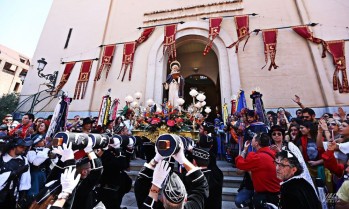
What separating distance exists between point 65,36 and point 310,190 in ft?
47.6

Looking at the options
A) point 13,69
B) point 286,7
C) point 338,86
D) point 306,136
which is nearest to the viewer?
point 306,136

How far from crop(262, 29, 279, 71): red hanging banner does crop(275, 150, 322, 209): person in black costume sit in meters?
7.46

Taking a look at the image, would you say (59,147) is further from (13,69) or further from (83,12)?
(13,69)

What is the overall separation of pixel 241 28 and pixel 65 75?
10.8 meters

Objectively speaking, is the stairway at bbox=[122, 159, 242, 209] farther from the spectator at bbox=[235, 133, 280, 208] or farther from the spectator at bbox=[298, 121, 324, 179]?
the spectator at bbox=[298, 121, 324, 179]

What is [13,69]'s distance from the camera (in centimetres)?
2230

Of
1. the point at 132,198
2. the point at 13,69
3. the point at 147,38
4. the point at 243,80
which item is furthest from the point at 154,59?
the point at 13,69

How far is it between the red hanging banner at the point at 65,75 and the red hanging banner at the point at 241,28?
31.6 ft

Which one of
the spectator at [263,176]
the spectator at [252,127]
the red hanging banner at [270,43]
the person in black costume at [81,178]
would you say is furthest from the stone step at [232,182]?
the red hanging banner at [270,43]

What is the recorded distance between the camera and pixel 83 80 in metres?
9.84

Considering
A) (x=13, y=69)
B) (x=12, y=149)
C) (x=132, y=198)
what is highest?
(x=13, y=69)

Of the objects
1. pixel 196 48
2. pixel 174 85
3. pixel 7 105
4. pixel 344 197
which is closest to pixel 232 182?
pixel 344 197

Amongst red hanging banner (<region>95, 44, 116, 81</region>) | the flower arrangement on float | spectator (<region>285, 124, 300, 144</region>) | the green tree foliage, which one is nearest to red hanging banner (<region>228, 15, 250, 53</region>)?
the flower arrangement on float

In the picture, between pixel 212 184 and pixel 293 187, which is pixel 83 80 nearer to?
pixel 212 184
